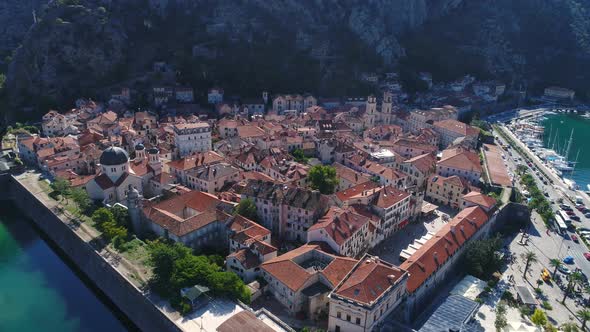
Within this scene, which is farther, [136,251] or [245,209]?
[245,209]

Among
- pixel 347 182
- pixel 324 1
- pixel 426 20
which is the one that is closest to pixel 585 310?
pixel 347 182

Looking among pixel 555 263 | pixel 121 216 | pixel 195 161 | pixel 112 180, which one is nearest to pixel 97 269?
pixel 121 216

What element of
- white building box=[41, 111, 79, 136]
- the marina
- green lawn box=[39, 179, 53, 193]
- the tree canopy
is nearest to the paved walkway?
green lawn box=[39, 179, 53, 193]

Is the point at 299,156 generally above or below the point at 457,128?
below

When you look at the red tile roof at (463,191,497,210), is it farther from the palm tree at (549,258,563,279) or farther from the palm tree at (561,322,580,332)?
the palm tree at (561,322,580,332)

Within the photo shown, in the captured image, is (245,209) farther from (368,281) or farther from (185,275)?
(368,281)

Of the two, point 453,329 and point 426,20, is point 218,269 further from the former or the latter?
point 426,20
